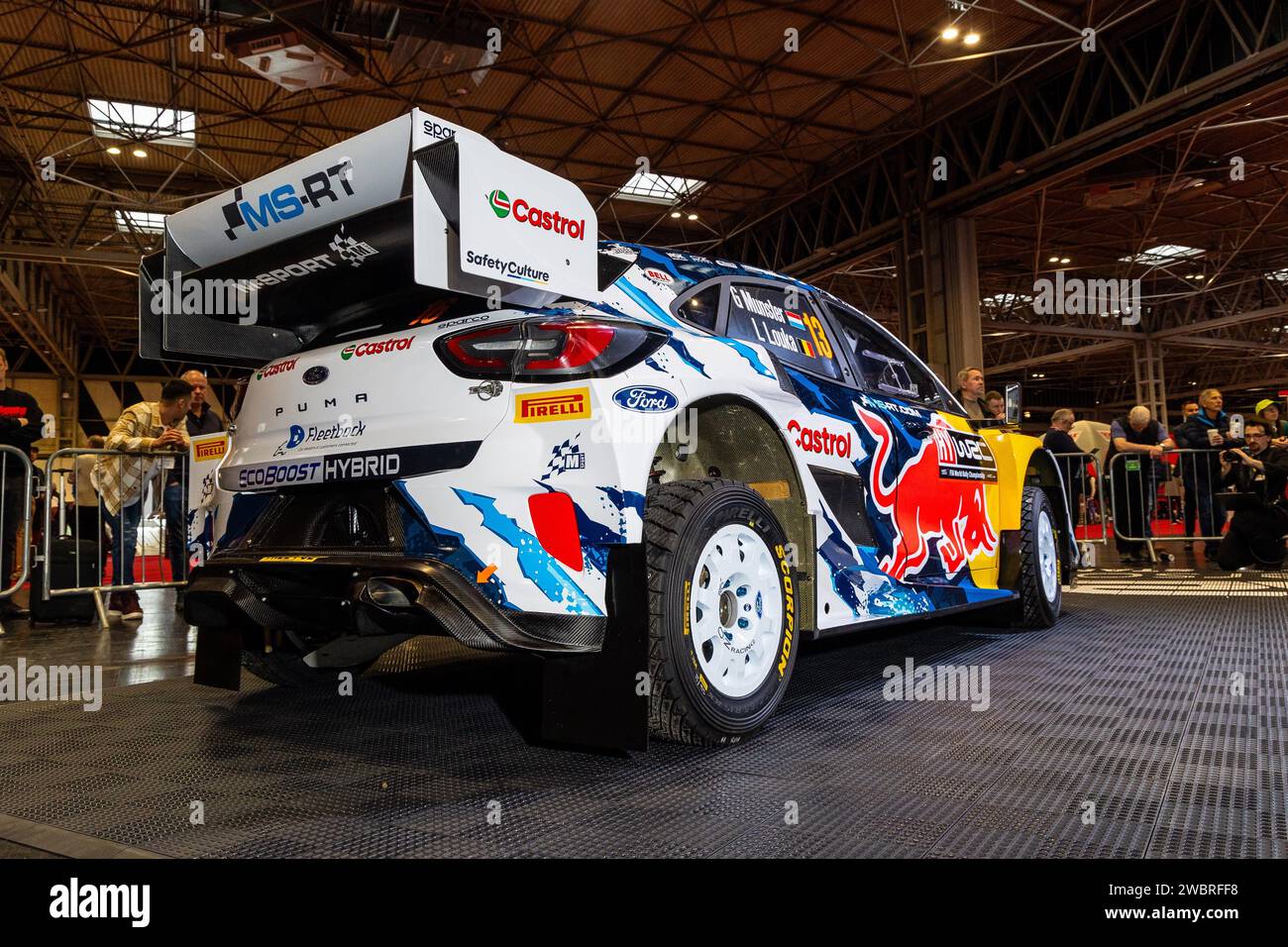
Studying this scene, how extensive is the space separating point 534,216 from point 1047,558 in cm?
388

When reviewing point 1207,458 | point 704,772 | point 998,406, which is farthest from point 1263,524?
point 704,772

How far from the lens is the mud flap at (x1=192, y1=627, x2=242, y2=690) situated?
3121 millimetres

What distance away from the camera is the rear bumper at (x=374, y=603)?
7.61 feet

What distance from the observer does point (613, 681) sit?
2.39 metres

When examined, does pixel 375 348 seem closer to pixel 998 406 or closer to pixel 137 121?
pixel 998 406

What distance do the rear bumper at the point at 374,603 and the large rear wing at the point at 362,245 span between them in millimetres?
806

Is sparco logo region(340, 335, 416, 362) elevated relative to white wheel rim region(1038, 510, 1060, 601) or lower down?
elevated

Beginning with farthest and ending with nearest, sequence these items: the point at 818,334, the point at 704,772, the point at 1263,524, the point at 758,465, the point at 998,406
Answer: the point at 1263,524 → the point at 998,406 → the point at 818,334 → the point at 758,465 → the point at 704,772

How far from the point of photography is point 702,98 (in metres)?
14.8

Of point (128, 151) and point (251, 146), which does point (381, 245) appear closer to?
point (251, 146)

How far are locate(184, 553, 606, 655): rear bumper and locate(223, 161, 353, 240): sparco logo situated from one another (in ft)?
3.55

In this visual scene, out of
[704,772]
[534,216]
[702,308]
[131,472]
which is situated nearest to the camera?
[704,772]

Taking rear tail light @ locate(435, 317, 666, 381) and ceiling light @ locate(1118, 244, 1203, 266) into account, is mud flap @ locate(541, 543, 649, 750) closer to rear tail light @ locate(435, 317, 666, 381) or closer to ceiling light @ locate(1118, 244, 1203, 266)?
rear tail light @ locate(435, 317, 666, 381)

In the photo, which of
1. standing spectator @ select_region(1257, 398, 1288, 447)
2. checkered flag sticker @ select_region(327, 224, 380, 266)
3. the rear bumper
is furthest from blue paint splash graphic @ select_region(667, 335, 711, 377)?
standing spectator @ select_region(1257, 398, 1288, 447)
